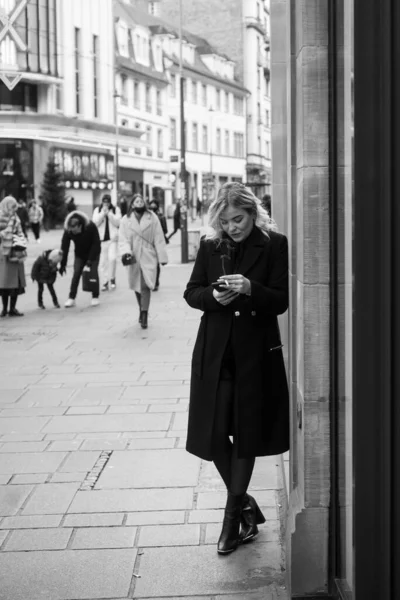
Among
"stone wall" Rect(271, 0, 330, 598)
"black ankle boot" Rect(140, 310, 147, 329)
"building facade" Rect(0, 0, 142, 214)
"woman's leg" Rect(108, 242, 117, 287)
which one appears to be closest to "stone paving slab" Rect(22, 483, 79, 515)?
"stone wall" Rect(271, 0, 330, 598)

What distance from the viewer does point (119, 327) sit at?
13.0m

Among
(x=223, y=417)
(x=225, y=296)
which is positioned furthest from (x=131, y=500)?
(x=225, y=296)

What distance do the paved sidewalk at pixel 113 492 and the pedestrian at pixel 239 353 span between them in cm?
33

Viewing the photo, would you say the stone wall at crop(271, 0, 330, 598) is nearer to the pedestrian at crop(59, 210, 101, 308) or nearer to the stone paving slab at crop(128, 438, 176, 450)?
the stone paving slab at crop(128, 438, 176, 450)

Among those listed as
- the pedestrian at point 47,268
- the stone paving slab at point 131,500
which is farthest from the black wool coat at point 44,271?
the stone paving slab at point 131,500

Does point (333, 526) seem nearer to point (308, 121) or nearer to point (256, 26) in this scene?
point (308, 121)

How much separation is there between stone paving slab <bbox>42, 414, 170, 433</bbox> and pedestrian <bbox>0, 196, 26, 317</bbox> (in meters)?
7.28

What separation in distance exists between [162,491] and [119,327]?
24.8 ft

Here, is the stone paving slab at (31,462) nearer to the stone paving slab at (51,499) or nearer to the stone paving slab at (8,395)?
the stone paving slab at (51,499)

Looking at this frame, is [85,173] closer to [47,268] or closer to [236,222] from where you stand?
[47,268]

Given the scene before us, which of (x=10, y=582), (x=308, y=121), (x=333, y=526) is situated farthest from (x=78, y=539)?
(x=308, y=121)

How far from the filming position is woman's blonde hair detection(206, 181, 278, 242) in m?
4.43

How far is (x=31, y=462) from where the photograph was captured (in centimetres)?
618

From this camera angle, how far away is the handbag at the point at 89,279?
601 inches
